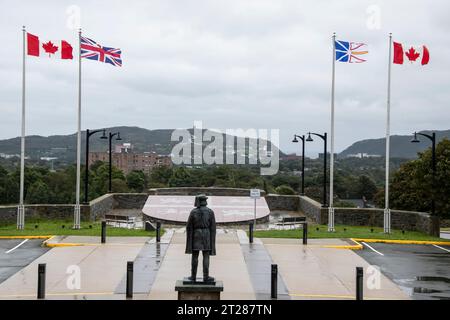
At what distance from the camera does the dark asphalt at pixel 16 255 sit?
1611 centimetres

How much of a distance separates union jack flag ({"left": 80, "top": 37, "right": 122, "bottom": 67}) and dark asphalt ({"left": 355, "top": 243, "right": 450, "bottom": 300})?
43.3ft

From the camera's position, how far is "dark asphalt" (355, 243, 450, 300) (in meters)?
14.5

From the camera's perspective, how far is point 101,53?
85.6 feet

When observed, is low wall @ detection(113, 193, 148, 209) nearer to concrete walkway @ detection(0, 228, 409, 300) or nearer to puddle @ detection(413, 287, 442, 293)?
concrete walkway @ detection(0, 228, 409, 300)

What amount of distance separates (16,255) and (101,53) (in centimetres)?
1075

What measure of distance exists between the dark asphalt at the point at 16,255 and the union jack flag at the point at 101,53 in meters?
8.51

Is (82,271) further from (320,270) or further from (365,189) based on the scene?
(365,189)

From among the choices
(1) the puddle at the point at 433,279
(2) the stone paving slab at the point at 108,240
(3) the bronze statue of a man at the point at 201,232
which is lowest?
(1) the puddle at the point at 433,279

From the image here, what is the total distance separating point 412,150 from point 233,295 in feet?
588

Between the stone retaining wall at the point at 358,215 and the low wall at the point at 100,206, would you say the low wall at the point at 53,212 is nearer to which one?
the low wall at the point at 100,206

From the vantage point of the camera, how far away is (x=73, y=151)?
18500 centimetres

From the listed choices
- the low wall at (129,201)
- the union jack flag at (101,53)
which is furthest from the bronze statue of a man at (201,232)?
the low wall at (129,201)
